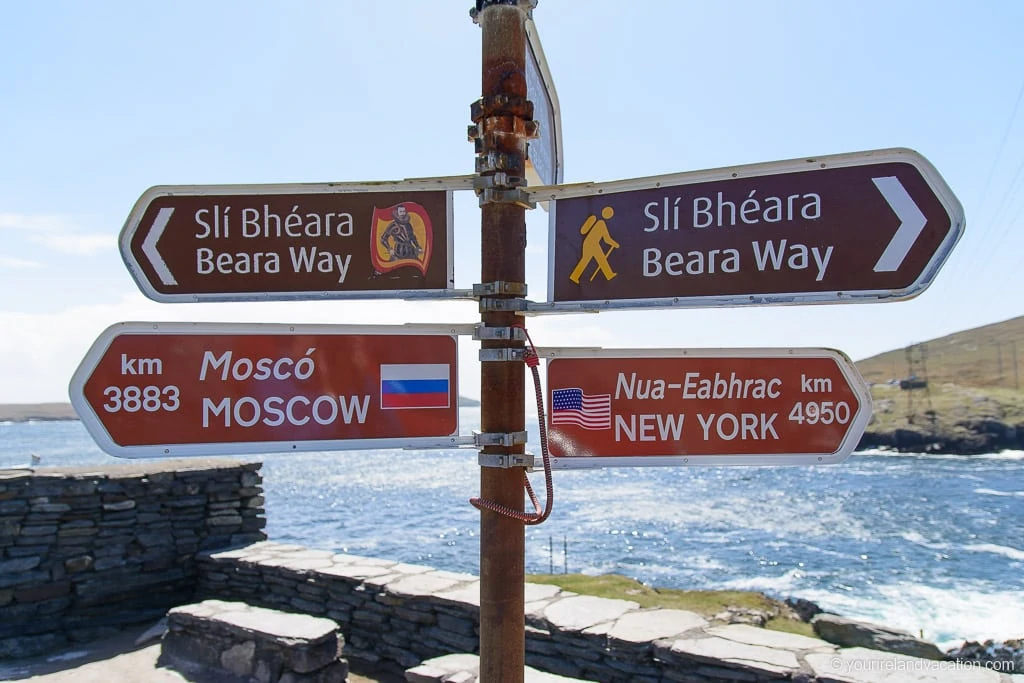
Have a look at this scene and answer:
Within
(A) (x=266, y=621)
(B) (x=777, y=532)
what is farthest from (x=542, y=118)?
(B) (x=777, y=532)

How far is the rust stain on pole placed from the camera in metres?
2.51

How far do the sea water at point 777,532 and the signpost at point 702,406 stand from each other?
254 inches

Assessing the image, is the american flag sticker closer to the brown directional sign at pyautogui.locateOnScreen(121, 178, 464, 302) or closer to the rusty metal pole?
the rusty metal pole

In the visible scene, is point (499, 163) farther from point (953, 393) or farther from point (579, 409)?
point (953, 393)

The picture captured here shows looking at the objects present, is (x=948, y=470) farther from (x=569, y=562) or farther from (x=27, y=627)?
(x=27, y=627)

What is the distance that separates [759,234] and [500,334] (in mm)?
928

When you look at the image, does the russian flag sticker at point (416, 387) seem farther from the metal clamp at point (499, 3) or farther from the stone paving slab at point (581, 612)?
the stone paving slab at point (581, 612)

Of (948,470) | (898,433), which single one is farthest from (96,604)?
(898,433)

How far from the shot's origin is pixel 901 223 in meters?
2.30

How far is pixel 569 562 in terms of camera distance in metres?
32.0

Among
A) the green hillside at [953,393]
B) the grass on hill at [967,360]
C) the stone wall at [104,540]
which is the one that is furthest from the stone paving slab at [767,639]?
the grass on hill at [967,360]

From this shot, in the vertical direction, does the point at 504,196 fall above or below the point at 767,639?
above

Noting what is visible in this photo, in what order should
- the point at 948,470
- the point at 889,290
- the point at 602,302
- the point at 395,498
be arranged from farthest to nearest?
1. the point at 948,470
2. the point at 395,498
3. the point at 602,302
4. the point at 889,290

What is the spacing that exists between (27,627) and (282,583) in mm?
2499
